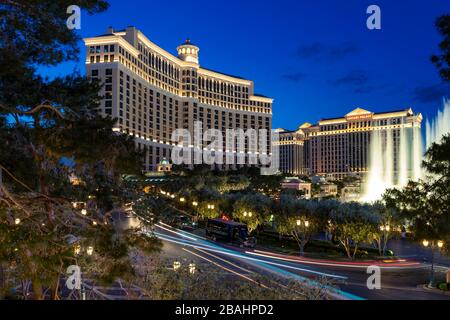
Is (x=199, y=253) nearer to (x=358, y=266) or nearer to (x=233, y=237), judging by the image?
(x=233, y=237)

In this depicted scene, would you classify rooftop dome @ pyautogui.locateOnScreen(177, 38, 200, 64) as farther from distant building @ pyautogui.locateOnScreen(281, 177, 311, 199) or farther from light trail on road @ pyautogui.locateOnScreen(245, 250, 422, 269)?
light trail on road @ pyautogui.locateOnScreen(245, 250, 422, 269)

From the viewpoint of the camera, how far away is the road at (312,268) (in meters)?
24.6

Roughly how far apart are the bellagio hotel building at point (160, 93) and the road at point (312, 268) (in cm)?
5935

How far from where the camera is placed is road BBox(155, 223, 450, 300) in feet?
80.7

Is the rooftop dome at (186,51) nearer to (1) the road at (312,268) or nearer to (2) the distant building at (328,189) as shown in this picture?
(2) the distant building at (328,189)

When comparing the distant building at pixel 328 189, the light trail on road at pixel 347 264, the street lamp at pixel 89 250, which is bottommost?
the light trail on road at pixel 347 264

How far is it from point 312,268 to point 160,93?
111030mm

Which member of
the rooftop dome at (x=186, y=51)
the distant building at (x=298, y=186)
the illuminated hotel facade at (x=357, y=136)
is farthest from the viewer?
the illuminated hotel facade at (x=357, y=136)

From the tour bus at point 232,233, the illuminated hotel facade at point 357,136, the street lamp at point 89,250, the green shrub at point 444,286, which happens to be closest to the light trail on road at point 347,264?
the tour bus at point 232,233

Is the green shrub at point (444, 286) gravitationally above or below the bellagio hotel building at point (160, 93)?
below

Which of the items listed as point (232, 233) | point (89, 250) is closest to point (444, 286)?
point (232, 233)

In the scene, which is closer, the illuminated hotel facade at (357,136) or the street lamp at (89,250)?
the street lamp at (89,250)
